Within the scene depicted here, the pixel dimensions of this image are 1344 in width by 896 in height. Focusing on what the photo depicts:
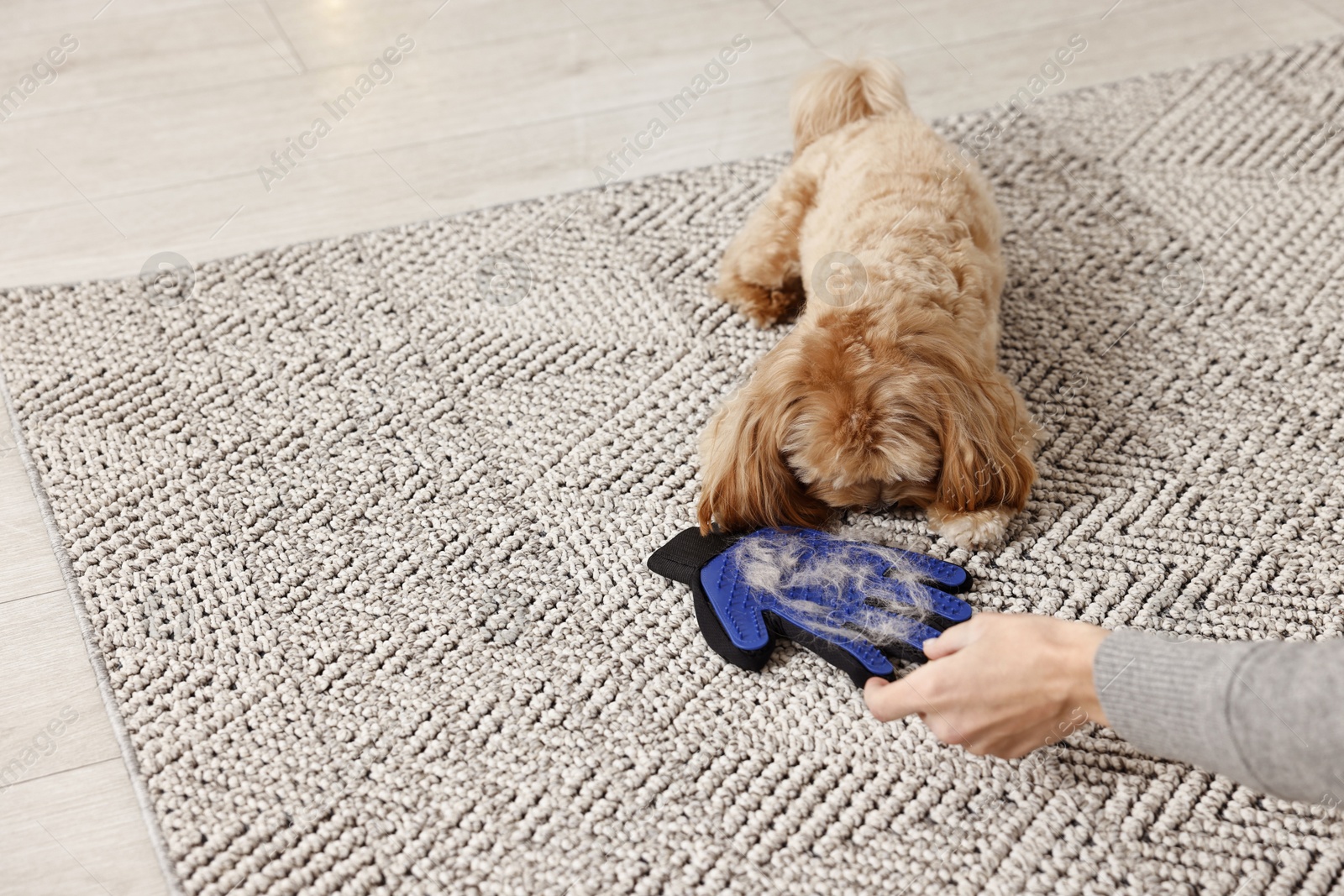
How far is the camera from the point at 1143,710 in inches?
37.6

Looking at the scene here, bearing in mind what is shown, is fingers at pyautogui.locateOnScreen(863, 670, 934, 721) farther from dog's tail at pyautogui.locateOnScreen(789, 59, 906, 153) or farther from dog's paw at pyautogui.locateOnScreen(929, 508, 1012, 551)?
dog's tail at pyautogui.locateOnScreen(789, 59, 906, 153)

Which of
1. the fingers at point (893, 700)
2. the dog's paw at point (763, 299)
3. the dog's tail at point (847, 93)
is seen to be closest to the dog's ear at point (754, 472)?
the fingers at point (893, 700)

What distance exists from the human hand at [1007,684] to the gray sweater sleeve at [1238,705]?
3 cm

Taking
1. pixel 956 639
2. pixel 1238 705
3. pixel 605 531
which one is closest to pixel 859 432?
pixel 956 639

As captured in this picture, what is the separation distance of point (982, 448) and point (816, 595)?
28 centimetres

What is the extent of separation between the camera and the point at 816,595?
1.33 m

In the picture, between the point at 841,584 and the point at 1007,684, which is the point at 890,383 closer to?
the point at 841,584

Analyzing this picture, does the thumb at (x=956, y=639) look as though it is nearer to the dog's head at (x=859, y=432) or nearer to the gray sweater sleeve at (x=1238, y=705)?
the gray sweater sleeve at (x=1238, y=705)

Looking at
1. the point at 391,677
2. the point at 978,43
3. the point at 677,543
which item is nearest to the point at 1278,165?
the point at 978,43

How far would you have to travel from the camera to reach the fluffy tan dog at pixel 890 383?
1287 millimetres

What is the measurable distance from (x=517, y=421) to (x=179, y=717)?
2.03 feet

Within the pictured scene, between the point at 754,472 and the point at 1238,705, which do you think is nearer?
the point at 1238,705

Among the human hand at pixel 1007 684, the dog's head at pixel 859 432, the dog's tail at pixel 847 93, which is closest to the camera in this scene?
the human hand at pixel 1007 684

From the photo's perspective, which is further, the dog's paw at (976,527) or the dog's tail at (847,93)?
the dog's tail at (847,93)
